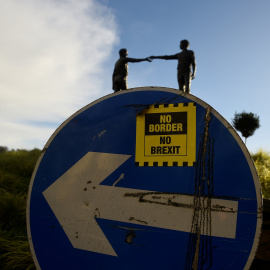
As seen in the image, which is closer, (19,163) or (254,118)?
(19,163)

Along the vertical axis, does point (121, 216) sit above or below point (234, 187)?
below

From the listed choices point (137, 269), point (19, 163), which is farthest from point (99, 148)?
point (19, 163)

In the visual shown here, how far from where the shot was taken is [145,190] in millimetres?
961

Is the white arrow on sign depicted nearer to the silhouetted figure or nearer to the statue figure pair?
the statue figure pair

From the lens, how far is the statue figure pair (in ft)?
20.0

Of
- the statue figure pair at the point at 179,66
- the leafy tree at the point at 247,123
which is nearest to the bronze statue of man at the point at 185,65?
the statue figure pair at the point at 179,66

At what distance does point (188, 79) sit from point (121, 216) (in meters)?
5.60

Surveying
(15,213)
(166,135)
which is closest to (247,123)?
(15,213)

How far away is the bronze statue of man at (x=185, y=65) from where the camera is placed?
6094 millimetres

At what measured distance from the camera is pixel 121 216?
988 mm

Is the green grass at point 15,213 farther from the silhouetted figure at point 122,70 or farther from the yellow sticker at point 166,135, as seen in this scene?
the silhouetted figure at point 122,70

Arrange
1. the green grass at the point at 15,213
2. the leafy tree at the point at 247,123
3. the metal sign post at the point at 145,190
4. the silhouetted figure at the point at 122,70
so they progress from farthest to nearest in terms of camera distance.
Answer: the leafy tree at the point at 247,123
the silhouetted figure at the point at 122,70
the green grass at the point at 15,213
the metal sign post at the point at 145,190

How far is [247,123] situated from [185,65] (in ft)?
26.3

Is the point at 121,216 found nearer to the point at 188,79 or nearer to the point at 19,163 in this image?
the point at 188,79
